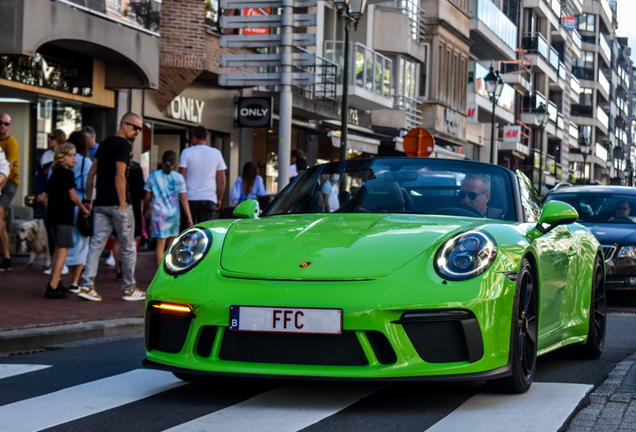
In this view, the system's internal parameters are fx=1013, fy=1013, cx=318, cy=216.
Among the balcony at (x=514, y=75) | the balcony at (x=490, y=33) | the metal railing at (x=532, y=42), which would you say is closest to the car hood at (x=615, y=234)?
the balcony at (x=490, y=33)

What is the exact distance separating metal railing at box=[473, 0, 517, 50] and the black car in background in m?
33.1

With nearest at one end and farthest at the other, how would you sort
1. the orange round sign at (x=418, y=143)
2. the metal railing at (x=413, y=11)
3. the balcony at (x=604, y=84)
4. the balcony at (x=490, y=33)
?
the orange round sign at (x=418, y=143) → the metal railing at (x=413, y=11) → the balcony at (x=490, y=33) → the balcony at (x=604, y=84)

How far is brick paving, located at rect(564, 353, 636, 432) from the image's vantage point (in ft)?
Answer: 14.5

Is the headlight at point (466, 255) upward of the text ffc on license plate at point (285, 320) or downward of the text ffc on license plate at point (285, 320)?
upward

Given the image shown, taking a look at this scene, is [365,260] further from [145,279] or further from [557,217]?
[145,279]

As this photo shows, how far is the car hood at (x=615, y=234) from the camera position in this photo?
1190 centimetres

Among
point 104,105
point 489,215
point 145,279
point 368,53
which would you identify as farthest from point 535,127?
point 489,215

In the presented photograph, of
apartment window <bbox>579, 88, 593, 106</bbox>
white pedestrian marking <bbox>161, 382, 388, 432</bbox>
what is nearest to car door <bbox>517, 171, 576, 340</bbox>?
white pedestrian marking <bbox>161, 382, 388, 432</bbox>

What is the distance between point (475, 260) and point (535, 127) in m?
69.0

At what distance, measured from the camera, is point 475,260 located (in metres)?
4.85

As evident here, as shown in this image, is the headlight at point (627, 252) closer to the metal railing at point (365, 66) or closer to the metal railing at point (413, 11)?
the metal railing at point (365, 66)

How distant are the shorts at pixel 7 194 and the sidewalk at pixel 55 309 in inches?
33.9

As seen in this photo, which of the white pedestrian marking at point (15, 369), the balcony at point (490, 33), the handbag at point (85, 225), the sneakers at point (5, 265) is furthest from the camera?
the balcony at point (490, 33)

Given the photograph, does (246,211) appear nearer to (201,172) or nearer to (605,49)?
(201,172)
